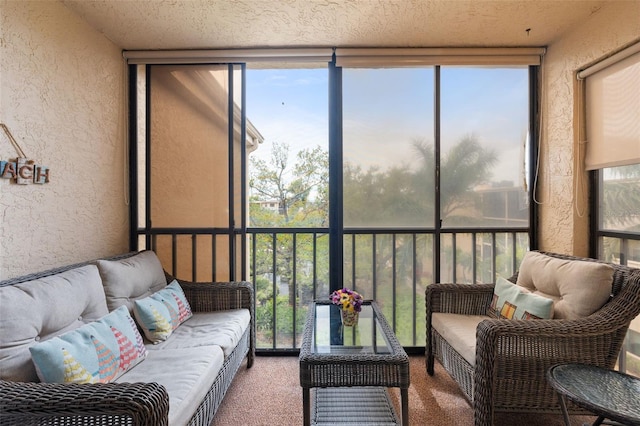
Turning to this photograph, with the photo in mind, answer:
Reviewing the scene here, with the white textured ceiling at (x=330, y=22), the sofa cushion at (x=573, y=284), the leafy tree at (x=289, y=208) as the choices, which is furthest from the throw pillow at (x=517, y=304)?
the white textured ceiling at (x=330, y=22)

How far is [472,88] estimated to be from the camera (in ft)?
9.00

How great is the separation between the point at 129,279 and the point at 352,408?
1.57 m

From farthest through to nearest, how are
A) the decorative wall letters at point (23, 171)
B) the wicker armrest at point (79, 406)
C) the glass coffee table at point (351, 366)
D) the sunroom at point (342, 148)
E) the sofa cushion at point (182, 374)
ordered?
the sunroom at point (342, 148) < the decorative wall letters at point (23, 171) < the glass coffee table at point (351, 366) < the sofa cushion at point (182, 374) < the wicker armrest at point (79, 406)

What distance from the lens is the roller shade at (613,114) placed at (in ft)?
6.49

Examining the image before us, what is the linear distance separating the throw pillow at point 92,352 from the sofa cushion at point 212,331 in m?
0.23

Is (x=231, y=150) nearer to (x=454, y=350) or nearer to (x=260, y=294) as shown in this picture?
(x=260, y=294)

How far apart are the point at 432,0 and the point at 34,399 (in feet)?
8.98

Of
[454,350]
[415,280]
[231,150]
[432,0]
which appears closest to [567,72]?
[432,0]

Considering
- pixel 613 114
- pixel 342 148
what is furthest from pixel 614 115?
pixel 342 148

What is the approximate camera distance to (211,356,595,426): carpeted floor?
73.2 inches

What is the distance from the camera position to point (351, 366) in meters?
1.53

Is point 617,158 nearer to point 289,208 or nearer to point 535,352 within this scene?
point 535,352

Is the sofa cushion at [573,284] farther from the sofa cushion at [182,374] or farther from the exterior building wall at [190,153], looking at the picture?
the exterior building wall at [190,153]

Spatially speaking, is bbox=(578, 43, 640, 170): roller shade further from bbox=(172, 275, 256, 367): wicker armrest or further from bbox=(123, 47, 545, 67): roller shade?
bbox=(172, 275, 256, 367): wicker armrest
